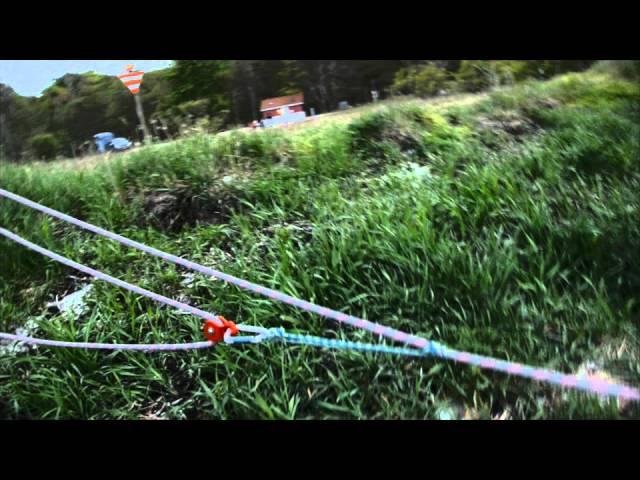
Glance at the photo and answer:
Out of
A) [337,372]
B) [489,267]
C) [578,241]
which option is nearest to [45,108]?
[337,372]

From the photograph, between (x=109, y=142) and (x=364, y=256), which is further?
(x=109, y=142)

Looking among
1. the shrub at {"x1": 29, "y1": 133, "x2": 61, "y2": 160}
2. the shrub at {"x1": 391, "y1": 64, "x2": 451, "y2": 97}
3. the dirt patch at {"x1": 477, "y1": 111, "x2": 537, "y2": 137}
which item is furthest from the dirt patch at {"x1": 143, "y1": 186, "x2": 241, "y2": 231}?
the dirt patch at {"x1": 477, "y1": 111, "x2": 537, "y2": 137}

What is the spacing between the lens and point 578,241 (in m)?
1.99

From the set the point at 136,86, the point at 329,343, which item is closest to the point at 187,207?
the point at 136,86

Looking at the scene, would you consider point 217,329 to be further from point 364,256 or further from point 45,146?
point 45,146

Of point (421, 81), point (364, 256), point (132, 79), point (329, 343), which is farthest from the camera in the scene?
point (421, 81)

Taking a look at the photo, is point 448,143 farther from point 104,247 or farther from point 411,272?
point 104,247

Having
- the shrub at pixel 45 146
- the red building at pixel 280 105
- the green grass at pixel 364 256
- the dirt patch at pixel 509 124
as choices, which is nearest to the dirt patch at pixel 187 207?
the green grass at pixel 364 256

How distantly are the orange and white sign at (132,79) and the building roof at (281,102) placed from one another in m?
0.68

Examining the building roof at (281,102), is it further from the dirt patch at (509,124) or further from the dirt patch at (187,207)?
the dirt patch at (509,124)

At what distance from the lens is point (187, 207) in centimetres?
243

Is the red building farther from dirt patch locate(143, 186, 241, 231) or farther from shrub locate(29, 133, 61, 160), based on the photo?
shrub locate(29, 133, 61, 160)

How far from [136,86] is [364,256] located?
158cm
